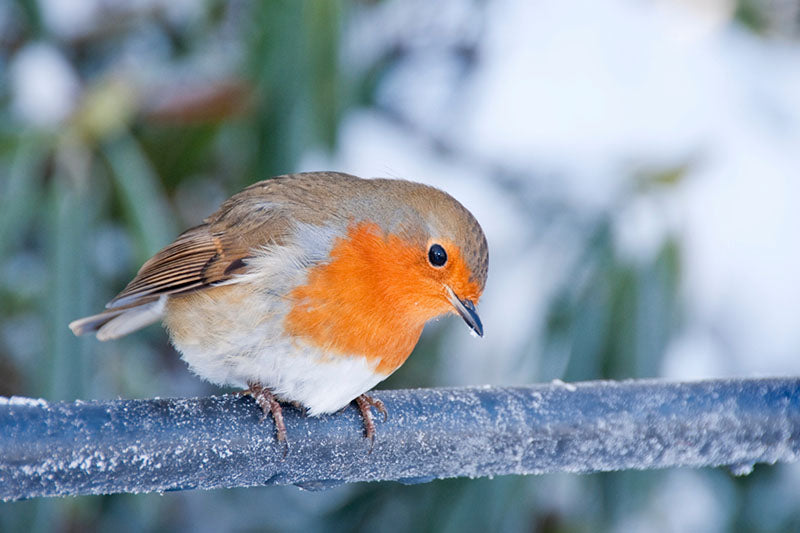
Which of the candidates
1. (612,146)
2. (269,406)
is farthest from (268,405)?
(612,146)

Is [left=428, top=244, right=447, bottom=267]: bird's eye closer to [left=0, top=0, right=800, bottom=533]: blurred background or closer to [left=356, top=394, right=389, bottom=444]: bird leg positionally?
[left=356, top=394, right=389, bottom=444]: bird leg

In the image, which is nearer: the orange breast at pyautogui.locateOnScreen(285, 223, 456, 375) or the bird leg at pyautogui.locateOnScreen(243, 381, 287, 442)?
the bird leg at pyautogui.locateOnScreen(243, 381, 287, 442)

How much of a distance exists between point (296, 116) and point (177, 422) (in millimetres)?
1766

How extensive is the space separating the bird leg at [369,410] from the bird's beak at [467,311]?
0.89 feet

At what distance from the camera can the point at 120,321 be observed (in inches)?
99.3

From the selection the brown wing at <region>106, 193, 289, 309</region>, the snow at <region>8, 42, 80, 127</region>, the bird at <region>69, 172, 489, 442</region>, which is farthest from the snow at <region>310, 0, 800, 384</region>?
the bird at <region>69, 172, 489, 442</region>

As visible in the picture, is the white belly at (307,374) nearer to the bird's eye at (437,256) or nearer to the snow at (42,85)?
the bird's eye at (437,256)

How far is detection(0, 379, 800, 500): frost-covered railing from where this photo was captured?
1.80m

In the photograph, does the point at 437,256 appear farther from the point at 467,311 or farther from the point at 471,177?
the point at 471,177

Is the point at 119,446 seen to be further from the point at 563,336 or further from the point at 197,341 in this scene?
the point at 563,336

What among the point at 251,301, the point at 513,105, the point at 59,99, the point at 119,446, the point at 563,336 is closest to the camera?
the point at 119,446

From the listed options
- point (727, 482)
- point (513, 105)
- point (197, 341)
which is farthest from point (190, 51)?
point (727, 482)

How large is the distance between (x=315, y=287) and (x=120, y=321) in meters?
0.68

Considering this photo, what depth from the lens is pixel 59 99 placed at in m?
3.23
